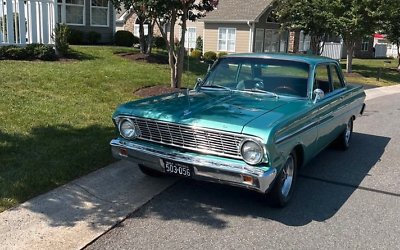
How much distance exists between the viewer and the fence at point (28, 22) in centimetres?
1238

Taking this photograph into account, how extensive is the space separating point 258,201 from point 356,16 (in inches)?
672

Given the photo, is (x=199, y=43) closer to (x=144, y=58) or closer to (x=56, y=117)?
(x=144, y=58)

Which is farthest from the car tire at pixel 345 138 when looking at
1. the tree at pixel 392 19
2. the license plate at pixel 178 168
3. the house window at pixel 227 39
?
the house window at pixel 227 39

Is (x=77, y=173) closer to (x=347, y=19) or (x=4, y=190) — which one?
(x=4, y=190)

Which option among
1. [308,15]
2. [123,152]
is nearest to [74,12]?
[308,15]

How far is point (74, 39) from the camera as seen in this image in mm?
18875

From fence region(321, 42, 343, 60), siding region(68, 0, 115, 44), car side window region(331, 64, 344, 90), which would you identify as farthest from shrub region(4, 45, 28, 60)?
fence region(321, 42, 343, 60)

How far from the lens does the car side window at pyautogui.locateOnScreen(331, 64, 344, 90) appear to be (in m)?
6.37

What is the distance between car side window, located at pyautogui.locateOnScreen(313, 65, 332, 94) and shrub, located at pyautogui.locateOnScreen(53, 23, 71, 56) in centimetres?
914

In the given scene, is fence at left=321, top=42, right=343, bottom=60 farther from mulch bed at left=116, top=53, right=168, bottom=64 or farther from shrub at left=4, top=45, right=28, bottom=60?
shrub at left=4, top=45, right=28, bottom=60

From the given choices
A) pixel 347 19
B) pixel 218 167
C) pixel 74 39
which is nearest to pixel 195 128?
pixel 218 167

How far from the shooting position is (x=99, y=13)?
20.6 meters

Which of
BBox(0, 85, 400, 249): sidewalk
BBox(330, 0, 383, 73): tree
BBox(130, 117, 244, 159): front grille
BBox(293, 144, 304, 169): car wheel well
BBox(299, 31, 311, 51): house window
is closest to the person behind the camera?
BBox(0, 85, 400, 249): sidewalk

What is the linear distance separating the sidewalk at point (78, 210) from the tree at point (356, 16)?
17.0 metres
